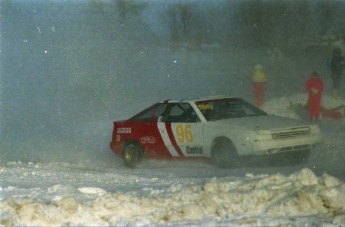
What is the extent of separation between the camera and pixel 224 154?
12602 millimetres

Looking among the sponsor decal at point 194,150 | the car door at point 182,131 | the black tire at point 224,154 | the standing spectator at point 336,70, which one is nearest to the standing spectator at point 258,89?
the standing spectator at point 336,70

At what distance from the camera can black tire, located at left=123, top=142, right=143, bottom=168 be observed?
1383cm

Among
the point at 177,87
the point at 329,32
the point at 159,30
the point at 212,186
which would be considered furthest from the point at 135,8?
the point at 212,186

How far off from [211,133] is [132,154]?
6.21ft

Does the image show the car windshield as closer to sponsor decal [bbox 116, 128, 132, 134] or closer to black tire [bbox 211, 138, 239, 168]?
black tire [bbox 211, 138, 239, 168]

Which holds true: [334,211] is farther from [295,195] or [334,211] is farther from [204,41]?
[204,41]

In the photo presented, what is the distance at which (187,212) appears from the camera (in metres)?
7.30

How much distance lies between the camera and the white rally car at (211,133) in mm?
12195

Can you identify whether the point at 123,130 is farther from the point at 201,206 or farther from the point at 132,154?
the point at 201,206

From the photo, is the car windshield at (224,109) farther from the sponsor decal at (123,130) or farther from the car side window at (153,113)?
the sponsor decal at (123,130)

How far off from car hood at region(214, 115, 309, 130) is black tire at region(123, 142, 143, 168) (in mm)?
1890

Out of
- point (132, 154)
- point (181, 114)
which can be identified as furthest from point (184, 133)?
point (132, 154)

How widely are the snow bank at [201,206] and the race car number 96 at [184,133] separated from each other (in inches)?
189

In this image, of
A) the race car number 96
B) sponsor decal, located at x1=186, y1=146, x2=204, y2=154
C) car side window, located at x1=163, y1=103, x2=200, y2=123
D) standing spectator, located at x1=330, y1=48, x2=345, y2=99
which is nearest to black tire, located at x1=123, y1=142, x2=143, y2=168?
car side window, located at x1=163, y1=103, x2=200, y2=123
